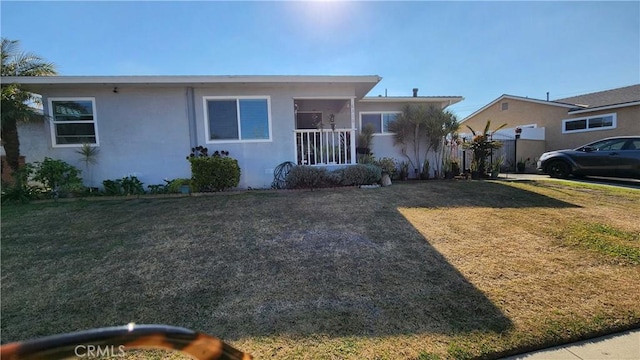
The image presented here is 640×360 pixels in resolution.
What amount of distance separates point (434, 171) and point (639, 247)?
7151 millimetres

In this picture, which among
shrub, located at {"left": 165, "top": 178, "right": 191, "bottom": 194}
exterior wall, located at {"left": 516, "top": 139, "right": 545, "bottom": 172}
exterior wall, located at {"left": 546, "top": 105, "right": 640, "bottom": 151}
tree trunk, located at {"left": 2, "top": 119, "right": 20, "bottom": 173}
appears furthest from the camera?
exterior wall, located at {"left": 516, "top": 139, "right": 545, "bottom": 172}

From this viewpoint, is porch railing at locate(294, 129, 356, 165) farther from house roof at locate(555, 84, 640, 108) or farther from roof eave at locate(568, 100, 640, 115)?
house roof at locate(555, 84, 640, 108)

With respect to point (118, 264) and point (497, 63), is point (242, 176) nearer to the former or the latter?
point (118, 264)

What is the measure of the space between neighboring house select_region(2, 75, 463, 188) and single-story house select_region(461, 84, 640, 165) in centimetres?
1211

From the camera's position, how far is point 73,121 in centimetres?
827

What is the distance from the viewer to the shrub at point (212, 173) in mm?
7531

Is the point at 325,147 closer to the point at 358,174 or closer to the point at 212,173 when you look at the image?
the point at 358,174

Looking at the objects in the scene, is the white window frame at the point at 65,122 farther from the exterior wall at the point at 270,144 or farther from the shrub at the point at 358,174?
the shrub at the point at 358,174

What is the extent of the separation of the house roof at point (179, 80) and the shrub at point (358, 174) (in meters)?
2.50

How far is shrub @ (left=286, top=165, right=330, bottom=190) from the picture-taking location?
26.6 ft

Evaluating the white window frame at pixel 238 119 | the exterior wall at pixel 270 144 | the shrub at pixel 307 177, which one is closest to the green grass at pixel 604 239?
the shrub at pixel 307 177

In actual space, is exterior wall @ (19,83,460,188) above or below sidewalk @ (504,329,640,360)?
above

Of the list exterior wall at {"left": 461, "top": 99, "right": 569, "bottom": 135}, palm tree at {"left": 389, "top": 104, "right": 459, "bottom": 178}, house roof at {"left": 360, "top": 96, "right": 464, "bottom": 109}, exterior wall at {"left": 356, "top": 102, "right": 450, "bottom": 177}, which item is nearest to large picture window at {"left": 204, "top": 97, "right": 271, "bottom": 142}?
exterior wall at {"left": 356, "top": 102, "right": 450, "bottom": 177}

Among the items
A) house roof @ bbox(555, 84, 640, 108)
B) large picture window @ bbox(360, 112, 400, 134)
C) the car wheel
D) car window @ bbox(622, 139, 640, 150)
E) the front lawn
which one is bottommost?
the front lawn
